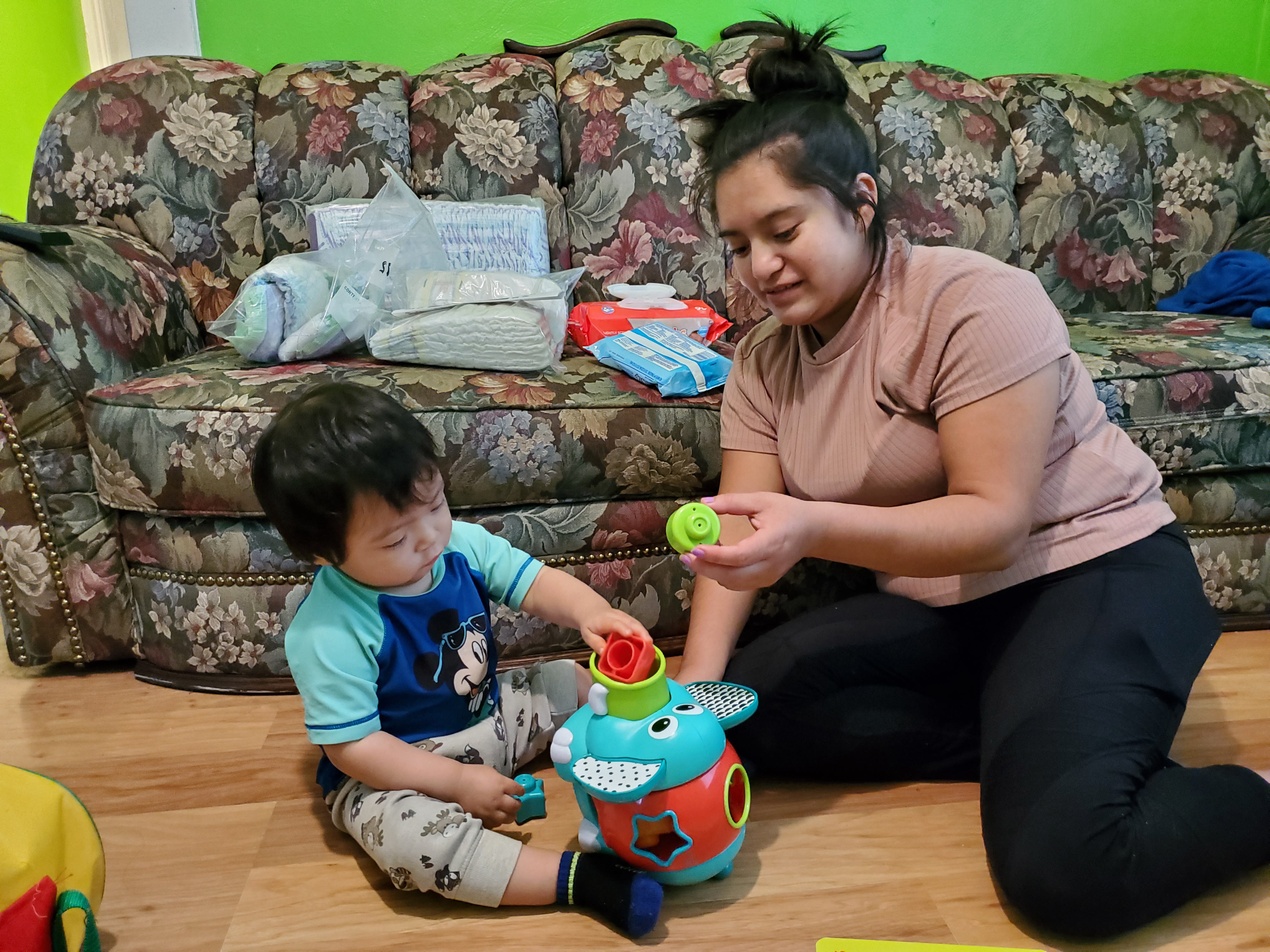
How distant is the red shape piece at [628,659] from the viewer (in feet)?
2.92

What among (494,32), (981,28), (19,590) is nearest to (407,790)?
(19,590)

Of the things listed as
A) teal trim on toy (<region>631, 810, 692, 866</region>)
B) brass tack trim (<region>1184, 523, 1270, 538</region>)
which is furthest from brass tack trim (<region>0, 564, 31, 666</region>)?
brass tack trim (<region>1184, 523, 1270, 538</region>)

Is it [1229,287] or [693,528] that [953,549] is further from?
[1229,287]

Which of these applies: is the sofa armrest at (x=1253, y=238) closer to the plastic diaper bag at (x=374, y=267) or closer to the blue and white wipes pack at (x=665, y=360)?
the blue and white wipes pack at (x=665, y=360)

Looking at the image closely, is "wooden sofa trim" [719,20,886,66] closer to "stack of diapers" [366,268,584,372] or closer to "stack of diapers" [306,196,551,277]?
"stack of diapers" [306,196,551,277]

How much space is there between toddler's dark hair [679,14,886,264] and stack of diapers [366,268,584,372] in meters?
0.51

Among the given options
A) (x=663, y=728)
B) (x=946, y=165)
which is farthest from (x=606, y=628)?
(x=946, y=165)

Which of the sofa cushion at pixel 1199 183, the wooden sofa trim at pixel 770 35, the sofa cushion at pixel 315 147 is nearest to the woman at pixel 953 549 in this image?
the sofa cushion at pixel 315 147

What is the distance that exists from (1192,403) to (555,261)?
120 centimetres

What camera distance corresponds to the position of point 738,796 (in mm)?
959

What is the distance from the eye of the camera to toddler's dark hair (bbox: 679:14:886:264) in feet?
3.20

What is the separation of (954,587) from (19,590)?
52.8 inches

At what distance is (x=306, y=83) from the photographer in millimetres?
1922

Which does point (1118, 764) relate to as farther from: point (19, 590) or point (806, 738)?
point (19, 590)
